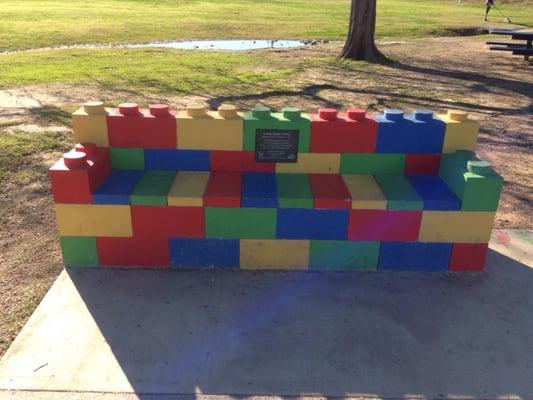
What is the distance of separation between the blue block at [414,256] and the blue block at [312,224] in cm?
41

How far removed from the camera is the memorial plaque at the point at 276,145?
428cm

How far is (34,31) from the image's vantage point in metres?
20.4

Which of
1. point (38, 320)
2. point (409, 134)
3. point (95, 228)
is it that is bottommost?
point (38, 320)

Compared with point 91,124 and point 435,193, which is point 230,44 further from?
point 435,193

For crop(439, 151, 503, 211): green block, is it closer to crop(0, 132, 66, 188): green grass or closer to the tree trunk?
crop(0, 132, 66, 188): green grass

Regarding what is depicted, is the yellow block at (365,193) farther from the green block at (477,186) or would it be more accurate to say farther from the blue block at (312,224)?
the green block at (477,186)

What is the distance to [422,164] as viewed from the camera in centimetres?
449

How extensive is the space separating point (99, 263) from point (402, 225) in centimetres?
254

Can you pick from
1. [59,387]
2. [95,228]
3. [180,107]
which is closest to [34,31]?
[180,107]

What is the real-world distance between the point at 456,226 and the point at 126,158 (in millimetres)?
2893

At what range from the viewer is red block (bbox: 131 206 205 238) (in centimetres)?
394

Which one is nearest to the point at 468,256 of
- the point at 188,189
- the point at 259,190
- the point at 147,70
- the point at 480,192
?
the point at 480,192

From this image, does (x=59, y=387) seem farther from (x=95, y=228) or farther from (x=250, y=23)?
(x=250, y=23)

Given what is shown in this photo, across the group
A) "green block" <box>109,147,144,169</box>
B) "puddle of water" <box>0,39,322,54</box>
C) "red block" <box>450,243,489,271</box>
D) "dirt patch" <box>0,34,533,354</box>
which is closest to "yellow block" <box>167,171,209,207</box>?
"green block" <box>109,147,144,169</box>
